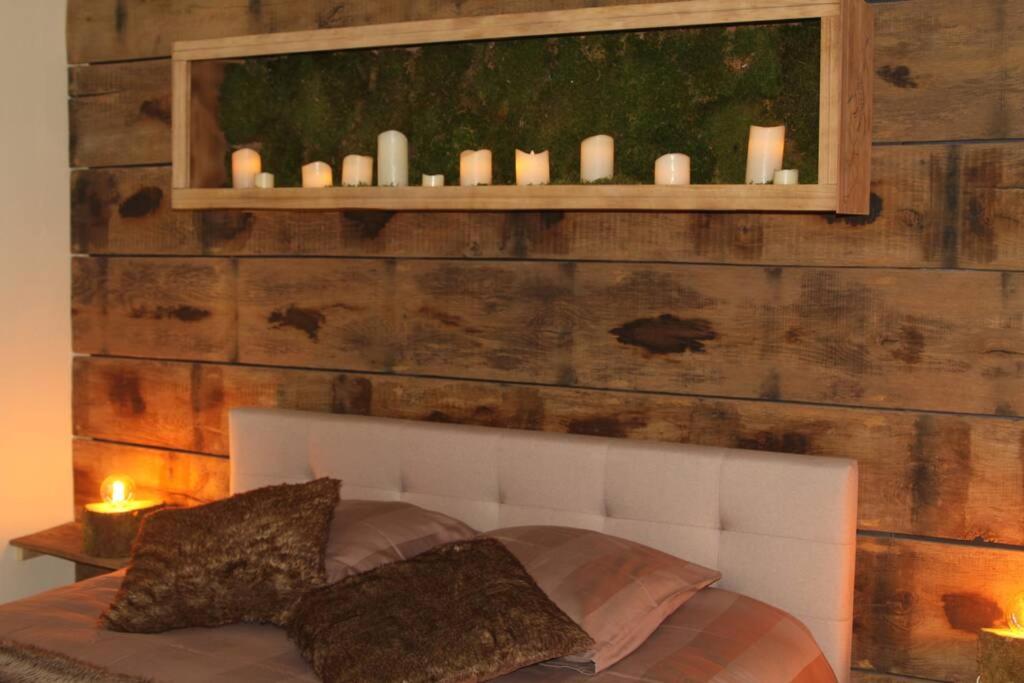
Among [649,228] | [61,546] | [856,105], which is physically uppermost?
[856,105]

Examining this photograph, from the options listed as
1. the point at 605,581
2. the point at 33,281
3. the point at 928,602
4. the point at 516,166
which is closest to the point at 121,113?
the point at 33,281

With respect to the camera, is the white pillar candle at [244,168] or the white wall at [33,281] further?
the white wall at [33,281]

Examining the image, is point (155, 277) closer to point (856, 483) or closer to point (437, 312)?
point (437, 312)

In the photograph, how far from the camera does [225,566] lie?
7.82 ft

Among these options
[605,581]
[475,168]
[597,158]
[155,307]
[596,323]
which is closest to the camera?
[605,581]

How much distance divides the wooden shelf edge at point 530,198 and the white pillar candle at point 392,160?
0.18 feet

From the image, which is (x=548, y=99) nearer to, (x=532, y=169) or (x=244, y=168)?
(x=532, y=169)

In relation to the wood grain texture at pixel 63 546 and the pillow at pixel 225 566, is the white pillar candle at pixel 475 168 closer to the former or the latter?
the pillow at pixel 225 566

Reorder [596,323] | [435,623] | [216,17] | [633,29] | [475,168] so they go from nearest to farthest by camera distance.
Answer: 1. [435,623]
2. [633,29]
3. [475,168]
4. [596,323]
5. [216,17]

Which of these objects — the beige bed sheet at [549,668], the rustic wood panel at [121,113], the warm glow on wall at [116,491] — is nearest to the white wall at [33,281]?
the rustic wood panel at [121,113]

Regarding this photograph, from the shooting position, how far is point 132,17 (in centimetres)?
331

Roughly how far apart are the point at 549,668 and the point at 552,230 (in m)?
1.09

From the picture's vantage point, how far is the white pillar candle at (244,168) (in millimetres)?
2850

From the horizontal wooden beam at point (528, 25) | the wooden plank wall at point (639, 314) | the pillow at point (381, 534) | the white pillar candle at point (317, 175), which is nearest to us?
the horizontal wooden beam at point (528, 25)
